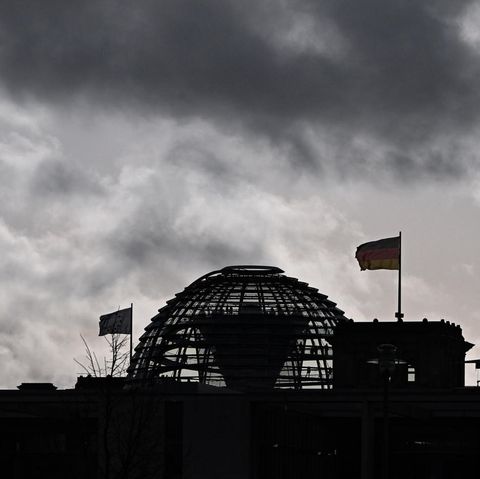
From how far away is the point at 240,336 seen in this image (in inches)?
6959

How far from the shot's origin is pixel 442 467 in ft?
434

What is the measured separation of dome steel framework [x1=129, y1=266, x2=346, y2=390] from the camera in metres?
173

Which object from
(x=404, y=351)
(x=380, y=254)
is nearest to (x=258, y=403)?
(x=380, y=254)

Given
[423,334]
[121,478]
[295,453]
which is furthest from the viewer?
[423,334]

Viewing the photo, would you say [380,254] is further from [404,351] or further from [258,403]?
[258,403]

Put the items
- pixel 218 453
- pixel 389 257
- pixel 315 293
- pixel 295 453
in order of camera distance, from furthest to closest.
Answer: pixel 315 293 → pixel 389 257 → pixel 295 453 → pixel 218 453

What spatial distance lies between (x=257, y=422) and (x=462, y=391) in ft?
73.4

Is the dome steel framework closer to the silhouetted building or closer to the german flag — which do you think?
the silhouetted building

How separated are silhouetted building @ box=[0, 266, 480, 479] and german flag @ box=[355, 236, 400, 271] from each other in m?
8.26

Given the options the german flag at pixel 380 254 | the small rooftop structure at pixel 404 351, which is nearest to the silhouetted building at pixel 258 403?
the small rooftop structure at pixel 404 351

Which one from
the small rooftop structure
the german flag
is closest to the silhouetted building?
the small rooftop structure

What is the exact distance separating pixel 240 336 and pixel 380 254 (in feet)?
151

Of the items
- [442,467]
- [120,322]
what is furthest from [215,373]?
[442,467]

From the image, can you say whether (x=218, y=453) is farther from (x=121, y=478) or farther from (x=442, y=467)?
(x=442, y=467)
